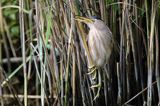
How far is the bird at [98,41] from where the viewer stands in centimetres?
186

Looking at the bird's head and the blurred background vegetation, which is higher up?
the bird's head

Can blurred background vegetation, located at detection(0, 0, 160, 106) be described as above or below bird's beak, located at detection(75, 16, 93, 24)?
below

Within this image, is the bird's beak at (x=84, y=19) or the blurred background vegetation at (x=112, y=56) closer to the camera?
the bird's beak at (x=84, y=19)

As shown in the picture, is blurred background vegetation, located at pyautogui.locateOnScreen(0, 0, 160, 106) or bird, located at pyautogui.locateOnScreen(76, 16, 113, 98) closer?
bird, located at pyautogui.locateOnScreen(76, 16, 113, 98)

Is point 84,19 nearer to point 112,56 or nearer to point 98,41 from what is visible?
point 98,41

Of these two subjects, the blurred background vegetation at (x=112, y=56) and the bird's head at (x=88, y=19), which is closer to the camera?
the bird's head at (x=88, y=19)

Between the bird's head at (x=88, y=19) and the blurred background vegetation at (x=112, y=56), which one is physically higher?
the bird's head at (x=88, y=19)

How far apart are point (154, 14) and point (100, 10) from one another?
23cm

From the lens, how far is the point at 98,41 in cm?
192

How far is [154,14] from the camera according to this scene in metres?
1.96

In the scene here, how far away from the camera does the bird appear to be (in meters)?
1.86

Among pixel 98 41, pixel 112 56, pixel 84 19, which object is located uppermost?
pixel 84 19

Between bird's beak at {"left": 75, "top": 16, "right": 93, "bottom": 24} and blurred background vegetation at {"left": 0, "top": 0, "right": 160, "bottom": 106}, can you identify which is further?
blurred background vegetation at {"left": 0, "top": 0, "right": 160, "bottom": 106}

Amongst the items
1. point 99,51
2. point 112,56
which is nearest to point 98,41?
point 99,51
